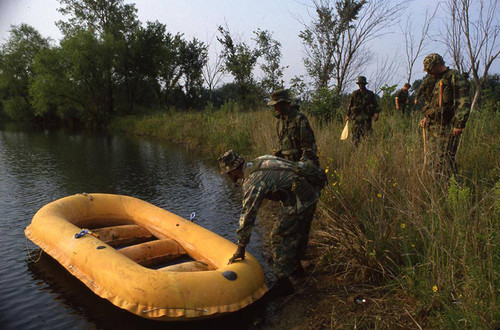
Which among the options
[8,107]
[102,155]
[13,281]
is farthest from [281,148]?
[8,107]

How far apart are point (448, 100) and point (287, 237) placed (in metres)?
2.57

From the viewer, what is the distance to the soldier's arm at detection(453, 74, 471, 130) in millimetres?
3750

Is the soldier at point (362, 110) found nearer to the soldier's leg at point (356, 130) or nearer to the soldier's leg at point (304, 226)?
the soldier's leg at point (356, 130)

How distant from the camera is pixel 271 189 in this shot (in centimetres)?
307

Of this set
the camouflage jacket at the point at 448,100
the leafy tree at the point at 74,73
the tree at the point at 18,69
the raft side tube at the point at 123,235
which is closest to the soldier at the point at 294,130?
the camouflage jacket at the point at 448,100

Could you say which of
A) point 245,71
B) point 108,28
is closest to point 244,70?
point 245,71

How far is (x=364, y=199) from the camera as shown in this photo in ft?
13.0

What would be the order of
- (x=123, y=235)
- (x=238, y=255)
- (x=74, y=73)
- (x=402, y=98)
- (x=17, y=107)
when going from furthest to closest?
(x=17, y=107) < (x=74, y=73) < (x=402, y=98) < (x=123, y=235) < (x=238, y=255)

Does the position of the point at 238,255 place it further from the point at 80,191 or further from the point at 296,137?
the point at 80,191

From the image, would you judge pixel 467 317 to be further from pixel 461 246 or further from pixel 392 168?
pixel 392 168

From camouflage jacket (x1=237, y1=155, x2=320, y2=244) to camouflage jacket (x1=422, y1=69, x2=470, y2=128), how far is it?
6.55 ft

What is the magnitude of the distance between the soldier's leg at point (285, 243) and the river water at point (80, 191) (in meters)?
0.40

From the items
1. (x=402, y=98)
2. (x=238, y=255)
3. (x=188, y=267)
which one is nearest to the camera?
(x=238, y=255)

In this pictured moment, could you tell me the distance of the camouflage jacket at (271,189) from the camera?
3016mm
